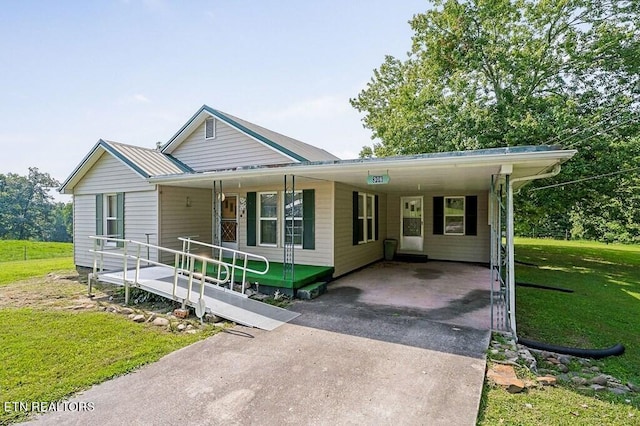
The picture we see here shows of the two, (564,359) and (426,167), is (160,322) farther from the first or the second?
(564,359)

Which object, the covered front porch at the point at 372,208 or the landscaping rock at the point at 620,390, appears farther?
the covered front porch at the point at 372,208

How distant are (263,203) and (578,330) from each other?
286 inches

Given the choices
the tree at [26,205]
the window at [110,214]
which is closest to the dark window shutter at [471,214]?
the window at [110,214]

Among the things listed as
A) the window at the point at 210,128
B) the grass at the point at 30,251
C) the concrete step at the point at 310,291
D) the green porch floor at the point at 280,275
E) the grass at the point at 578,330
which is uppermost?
the window at the point at 210,128

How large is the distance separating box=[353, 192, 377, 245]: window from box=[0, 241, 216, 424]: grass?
18.1ft

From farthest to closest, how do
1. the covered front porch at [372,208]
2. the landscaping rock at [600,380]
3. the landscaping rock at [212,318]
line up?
the landscaping rock at [212,318] < the covered front porch at [372,208] < the landscaping rock at [600,380]

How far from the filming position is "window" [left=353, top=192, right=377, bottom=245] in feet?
31.0

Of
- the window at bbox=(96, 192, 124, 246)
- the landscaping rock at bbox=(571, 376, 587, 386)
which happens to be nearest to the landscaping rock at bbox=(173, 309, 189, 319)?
the landscaping rock at bbox=(571, 376, 587, 386)

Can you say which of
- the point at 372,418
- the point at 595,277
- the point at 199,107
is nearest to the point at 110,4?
the point at 199,107

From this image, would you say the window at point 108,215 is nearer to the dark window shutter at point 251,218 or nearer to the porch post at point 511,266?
the dark window shutter at point 251,218

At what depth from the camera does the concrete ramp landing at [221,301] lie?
17.2ft

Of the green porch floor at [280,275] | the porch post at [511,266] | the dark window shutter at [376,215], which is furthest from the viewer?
the dark window shutter at [376,215]

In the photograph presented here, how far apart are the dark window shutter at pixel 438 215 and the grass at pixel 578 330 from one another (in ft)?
9.08

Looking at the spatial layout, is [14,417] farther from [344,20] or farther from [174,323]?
[344,20]
